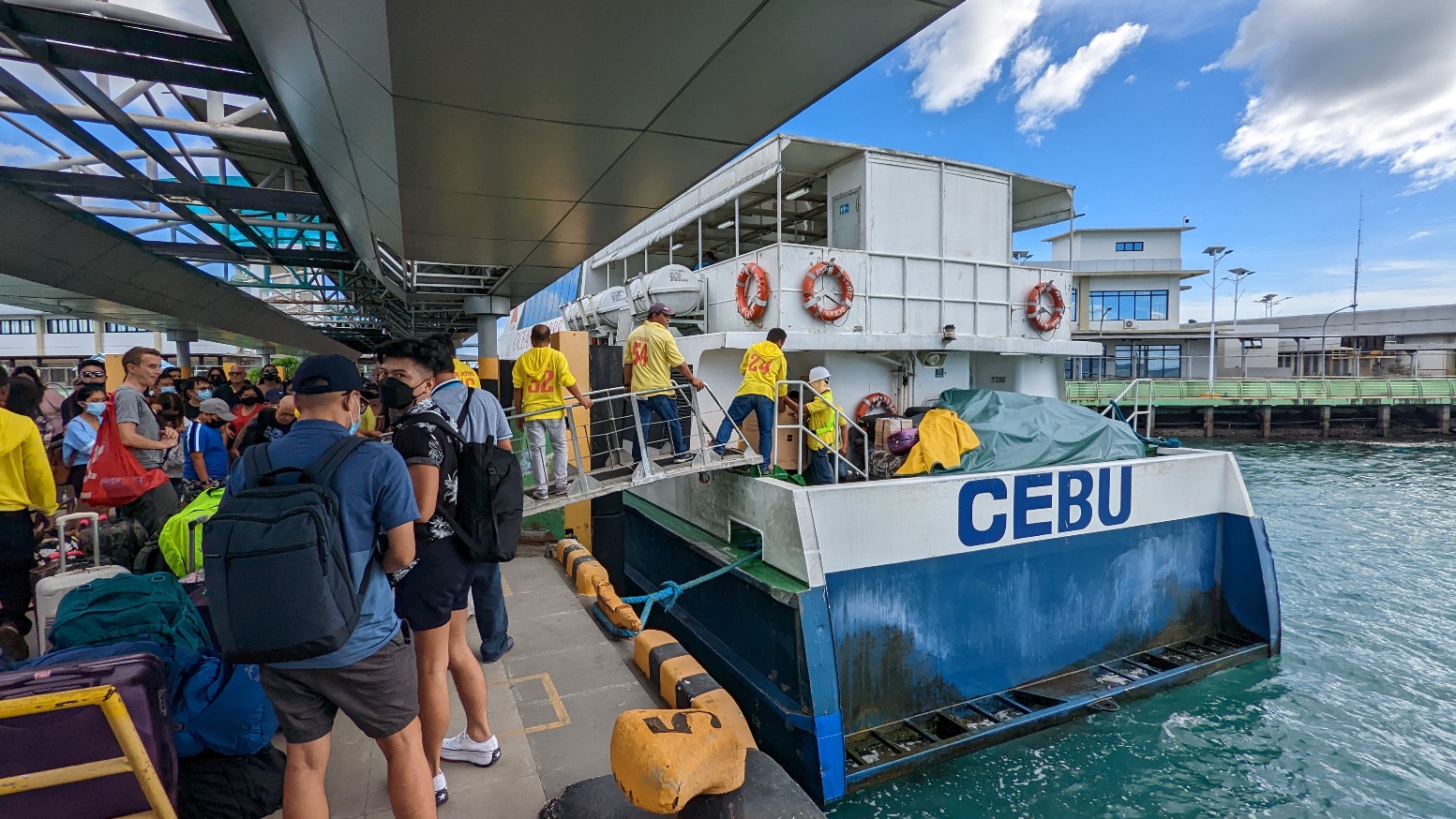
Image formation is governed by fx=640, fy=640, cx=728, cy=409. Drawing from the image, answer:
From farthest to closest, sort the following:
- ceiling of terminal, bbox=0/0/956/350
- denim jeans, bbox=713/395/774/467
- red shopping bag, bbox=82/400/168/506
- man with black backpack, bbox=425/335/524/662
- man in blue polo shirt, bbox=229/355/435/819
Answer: denim jeans, bbox=713/395/774/467, red shopping bag, bbox=82/400/168/506, man with black backpack, bbox=425/335/524/662, ceiling of terminal, bbox=0/0/956/350, man in blue polo shirt, bbox=229/355/435/819

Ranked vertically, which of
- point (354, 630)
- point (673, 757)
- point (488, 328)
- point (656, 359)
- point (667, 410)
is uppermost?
point (488, 328)

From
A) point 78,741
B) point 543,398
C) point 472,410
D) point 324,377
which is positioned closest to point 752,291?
point 543,398

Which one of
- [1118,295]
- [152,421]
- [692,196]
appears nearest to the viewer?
[152,421]

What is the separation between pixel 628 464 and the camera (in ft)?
21.1

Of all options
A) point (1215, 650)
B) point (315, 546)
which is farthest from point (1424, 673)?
point (315, 546)

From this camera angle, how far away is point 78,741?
2297 mm

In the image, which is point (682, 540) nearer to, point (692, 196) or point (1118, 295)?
point (692, 196)

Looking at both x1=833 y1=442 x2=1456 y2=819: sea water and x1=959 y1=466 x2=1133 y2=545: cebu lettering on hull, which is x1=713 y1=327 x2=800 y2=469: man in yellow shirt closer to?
x1=959 y1=466 x2=1133 y2=545: cebu lettering on hull

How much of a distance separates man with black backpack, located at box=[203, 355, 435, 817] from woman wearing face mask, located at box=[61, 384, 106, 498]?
15.8ft

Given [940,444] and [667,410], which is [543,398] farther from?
[940,444]

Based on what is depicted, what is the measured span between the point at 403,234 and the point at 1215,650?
9.59 m

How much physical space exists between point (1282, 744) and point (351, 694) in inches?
315

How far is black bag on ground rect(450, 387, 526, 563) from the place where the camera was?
3033mm

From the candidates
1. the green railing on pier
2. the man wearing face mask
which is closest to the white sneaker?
the man wearing face mask
